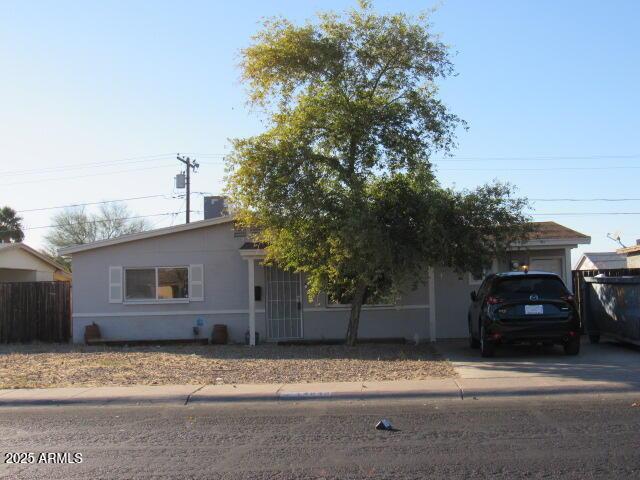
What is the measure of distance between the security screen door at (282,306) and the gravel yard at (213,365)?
1.42m

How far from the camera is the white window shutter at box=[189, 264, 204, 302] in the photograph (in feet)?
57.5

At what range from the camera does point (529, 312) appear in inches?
470

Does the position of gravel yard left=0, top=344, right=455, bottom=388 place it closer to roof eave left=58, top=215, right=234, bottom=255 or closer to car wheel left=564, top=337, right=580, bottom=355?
car wheel left=564, top=337, right=580, bottom=355

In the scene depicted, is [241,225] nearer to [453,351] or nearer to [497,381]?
[453,351]

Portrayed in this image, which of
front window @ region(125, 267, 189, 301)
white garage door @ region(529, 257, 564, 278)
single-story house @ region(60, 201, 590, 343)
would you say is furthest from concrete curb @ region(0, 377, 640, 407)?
white garage door @ region(529, 257, 564, 278)

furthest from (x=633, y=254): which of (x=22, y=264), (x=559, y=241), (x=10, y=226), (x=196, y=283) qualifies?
(x=10, y=226)

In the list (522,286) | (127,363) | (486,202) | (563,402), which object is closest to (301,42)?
(486,202)

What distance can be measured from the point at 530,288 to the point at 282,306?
285 inches

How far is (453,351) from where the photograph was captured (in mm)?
14172

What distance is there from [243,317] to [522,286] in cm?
797

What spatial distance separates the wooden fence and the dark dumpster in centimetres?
1391

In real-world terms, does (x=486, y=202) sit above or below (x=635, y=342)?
above

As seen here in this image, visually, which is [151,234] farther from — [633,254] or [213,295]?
[633,254]

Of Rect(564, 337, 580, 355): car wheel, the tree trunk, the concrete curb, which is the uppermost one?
the tree trunk
